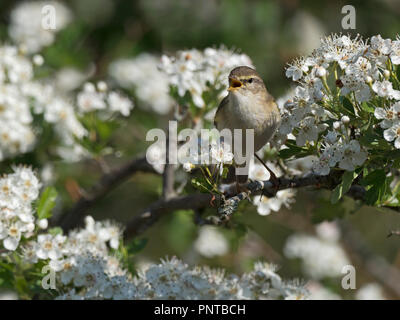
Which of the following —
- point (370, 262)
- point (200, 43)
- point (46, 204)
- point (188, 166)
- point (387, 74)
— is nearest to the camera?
point (387, 74)

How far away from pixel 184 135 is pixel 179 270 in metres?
0.91

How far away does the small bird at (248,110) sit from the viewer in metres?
3.00

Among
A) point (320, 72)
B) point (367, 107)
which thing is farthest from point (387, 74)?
point (320, 72)

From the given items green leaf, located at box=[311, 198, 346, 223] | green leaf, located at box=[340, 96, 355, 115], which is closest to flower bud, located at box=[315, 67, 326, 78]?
green leaf, located at box=[340, 96, 355, 115]

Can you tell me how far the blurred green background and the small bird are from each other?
7.30ft

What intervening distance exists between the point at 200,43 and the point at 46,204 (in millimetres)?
3265

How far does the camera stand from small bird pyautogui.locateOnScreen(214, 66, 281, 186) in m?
3.00

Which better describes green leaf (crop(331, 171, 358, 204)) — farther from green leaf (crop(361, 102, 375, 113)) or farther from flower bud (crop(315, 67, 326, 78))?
flower bud (crop(315, 67, 326, 78))

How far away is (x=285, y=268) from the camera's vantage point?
18.7 feet

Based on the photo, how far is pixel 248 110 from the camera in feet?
10.3

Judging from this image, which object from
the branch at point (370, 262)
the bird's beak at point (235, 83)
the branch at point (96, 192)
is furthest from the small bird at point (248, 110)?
the branch at point (370, 262)

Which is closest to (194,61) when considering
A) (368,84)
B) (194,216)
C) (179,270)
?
(194,216)

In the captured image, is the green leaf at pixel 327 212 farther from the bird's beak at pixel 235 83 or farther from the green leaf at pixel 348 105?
the green leaf at pixel 348 105

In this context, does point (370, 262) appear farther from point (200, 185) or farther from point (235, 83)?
point (200, 185)
